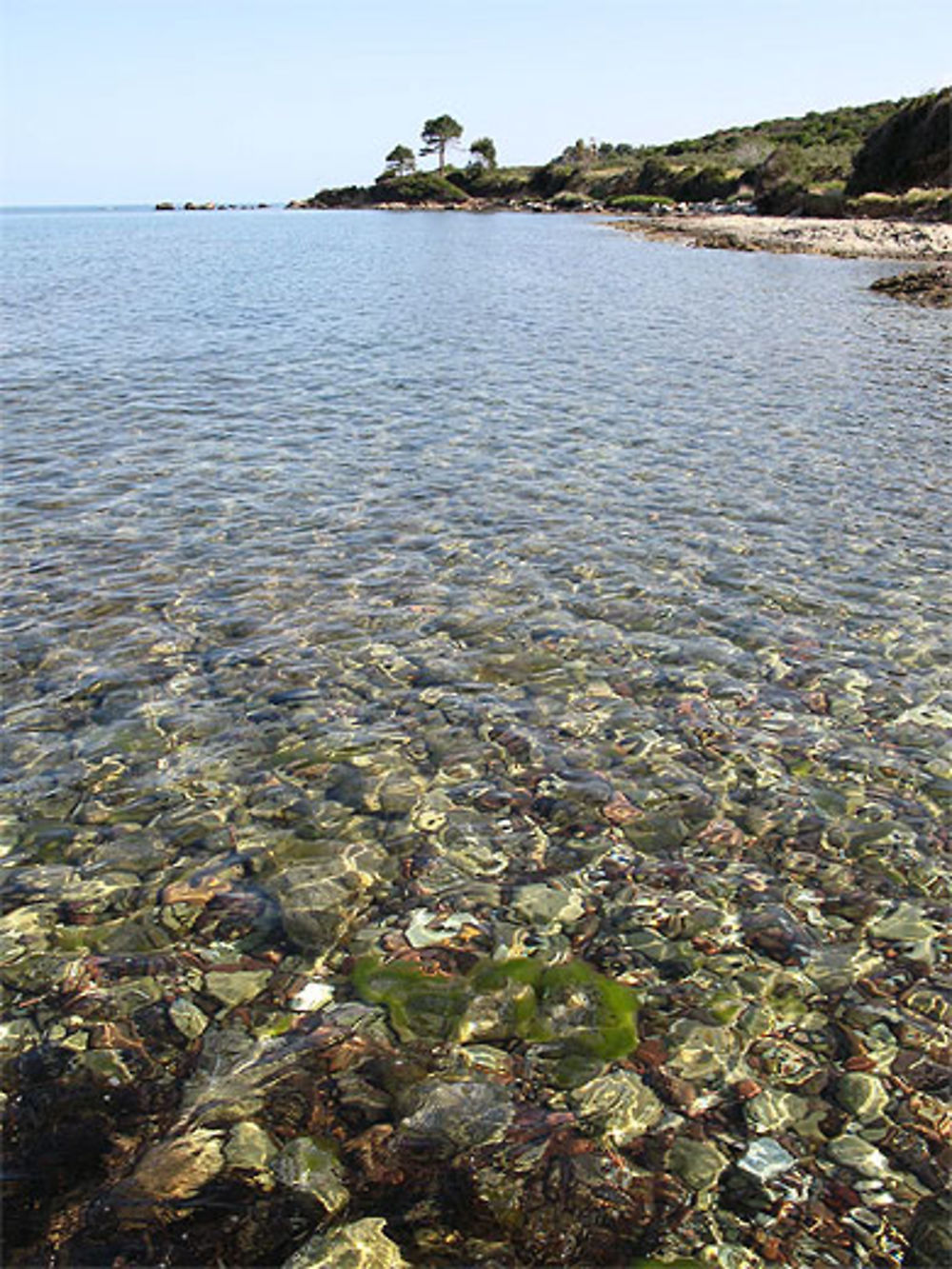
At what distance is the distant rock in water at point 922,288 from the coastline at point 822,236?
14.4 metres

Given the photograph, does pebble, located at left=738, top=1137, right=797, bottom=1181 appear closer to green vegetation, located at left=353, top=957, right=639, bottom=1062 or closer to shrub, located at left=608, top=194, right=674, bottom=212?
green vegetation, located at left=353, top=957, right=639, bottom=1062

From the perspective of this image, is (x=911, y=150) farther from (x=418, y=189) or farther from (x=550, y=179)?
(x=418, y=189)

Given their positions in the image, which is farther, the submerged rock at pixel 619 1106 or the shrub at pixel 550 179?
the shrub at pixel 550 179

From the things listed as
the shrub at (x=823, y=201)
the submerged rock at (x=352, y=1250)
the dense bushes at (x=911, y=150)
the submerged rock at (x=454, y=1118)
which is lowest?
the submerged rock at (x=454, y=1118)

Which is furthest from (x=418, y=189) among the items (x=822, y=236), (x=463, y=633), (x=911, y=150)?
(x=463, y=633)

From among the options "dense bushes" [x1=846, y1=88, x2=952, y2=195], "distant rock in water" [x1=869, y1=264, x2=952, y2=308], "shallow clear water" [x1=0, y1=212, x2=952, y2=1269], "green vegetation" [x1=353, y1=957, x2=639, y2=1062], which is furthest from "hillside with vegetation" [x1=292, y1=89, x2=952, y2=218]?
"green vegetation" [x1=353, y1=957, x2=639, y2=1062]

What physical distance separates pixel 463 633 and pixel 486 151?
196 m

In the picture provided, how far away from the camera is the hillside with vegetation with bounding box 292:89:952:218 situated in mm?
78125

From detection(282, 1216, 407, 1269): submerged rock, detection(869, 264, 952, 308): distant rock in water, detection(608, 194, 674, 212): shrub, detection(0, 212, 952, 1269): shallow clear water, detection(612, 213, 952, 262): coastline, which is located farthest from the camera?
detection(608, 194, 674, 212): shrub

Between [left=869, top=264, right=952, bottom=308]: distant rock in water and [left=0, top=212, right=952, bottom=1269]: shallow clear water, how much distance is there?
51.2 ft

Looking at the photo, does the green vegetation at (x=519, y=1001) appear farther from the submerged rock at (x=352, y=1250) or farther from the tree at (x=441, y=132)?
the tree at (x=441, y=132)

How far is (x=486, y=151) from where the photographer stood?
180000mm

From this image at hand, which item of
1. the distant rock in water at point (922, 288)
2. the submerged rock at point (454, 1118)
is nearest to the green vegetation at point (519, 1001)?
the submerged rock at point (454, 1118)

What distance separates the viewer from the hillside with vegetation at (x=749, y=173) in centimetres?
7812
